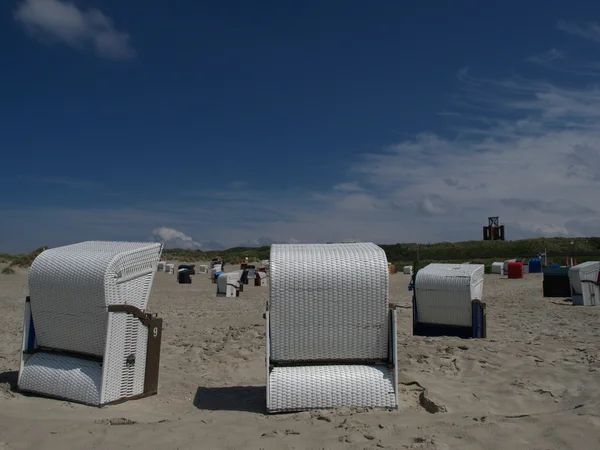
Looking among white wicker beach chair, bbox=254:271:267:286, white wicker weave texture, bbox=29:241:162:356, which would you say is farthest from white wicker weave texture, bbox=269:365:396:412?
white wicker beach chair, bbox=254:271:267:286

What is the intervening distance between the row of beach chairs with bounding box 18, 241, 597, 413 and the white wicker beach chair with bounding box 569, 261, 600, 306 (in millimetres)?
12145

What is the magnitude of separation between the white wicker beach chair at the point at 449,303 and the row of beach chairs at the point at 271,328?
4.36 metres

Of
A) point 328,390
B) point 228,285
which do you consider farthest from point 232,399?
point 228,285

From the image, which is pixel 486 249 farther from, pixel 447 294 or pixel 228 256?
pixel 447 294

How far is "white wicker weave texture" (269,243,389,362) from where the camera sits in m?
5.01

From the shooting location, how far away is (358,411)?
466 cm

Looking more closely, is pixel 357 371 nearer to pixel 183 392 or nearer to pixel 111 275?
pixel 183 392

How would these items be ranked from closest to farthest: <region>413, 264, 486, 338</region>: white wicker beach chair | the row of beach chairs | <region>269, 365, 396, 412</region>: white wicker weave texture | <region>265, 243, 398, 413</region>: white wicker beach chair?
<region>269, 365, 396, 412</region>: white wicker weave texture, the row of beach chairs, <region>265, 243, 398, 413</region>: white wicker beach chair, <region>413, 264, 486, 338</region>: white wicker beach chair

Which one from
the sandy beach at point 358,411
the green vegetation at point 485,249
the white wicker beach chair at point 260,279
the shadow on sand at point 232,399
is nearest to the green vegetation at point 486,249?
the green vegetation at point 485,249

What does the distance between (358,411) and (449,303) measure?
531 cm

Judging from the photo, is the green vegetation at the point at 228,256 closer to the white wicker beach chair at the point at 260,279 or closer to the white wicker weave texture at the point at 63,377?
the white wicker beach chair at the point at 260,279

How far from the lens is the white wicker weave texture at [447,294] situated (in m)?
9.25

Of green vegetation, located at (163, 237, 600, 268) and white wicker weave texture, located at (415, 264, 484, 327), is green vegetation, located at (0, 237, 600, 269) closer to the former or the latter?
green vegetation, located at (163, 237, 600, 268)

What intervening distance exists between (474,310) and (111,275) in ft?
21.3
